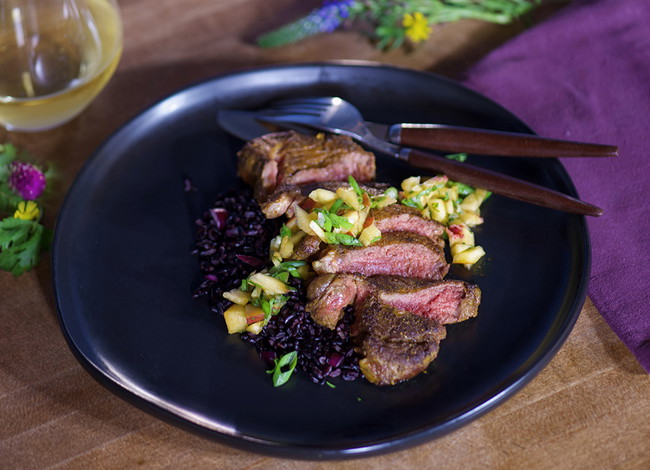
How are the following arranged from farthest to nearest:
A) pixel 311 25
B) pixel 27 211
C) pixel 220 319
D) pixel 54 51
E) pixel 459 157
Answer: pixel 311 25 → pixel 54 51 → pixel 459 157 → pixel 27 211 → pixel 220 319

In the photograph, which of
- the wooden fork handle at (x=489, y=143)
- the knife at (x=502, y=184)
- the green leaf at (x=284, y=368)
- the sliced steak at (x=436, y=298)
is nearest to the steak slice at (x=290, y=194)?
the knife at (x=502, y=184)

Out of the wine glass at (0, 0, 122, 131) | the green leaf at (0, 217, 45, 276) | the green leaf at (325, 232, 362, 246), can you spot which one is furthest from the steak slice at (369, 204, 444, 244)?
the wine glass at (0, 0, 122, 131)

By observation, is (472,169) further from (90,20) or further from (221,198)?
(90,20)

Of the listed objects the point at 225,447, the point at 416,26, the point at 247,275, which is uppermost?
the point at 416,26

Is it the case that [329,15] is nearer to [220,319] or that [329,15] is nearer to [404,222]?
[404,222]

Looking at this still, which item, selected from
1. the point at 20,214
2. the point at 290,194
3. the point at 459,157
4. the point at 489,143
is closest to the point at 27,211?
the point at 20,214

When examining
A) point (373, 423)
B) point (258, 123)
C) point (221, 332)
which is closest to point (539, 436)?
point (373, 423)
